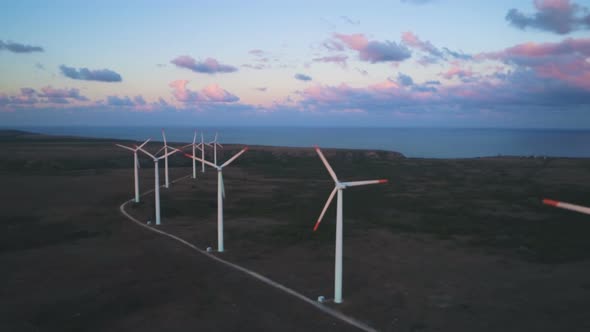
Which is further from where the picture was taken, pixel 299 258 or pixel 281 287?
pixel 299 258

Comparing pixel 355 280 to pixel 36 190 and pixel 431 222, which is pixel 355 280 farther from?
pixel 36 190

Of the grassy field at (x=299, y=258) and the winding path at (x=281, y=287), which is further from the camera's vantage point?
the grassy field at (x=299, y=258)

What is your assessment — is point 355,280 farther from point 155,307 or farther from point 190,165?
point 190,165

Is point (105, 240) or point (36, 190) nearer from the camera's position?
point (105, 240)

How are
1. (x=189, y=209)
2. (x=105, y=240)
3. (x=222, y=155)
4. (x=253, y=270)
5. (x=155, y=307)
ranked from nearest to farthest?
1. (x=155, y=307)
2. (x=253, y=270)
3. (x=105, y=240)
4. (x=189, y=209)
5. (x=222, y=155)

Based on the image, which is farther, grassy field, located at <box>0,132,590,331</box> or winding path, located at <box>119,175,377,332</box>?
grassy field, located at <box>0,132,590,331</box>

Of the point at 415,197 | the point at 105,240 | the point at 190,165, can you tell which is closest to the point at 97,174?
the point at 190,165

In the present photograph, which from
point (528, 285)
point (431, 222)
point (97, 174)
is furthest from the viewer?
point (97, 174)
